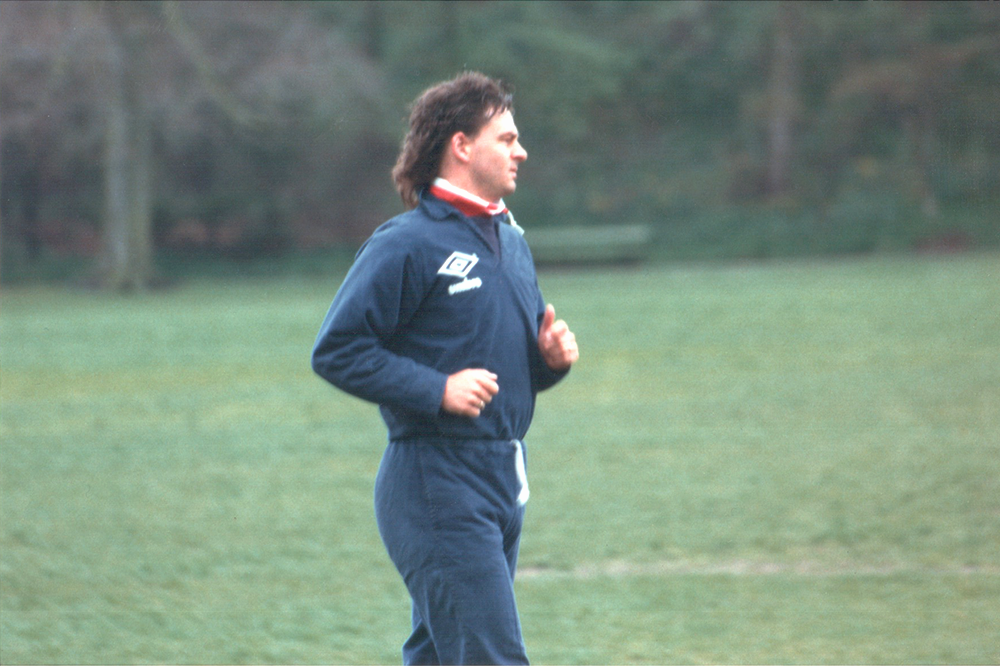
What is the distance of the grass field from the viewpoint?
187 inches

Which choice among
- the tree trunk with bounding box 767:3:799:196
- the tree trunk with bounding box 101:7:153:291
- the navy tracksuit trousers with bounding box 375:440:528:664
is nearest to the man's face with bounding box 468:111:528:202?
the navy tracksuit trousers with bounding box 375:440:528:664

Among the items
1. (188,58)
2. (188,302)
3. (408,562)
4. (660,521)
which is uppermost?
(188,58)

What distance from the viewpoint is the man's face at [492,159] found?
287cm

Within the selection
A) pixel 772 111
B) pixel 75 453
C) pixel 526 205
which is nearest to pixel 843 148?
pixel 772 111

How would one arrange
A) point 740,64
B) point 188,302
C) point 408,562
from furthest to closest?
point 740,64, point 188,302, point 408,562

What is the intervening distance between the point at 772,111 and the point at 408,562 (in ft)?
109

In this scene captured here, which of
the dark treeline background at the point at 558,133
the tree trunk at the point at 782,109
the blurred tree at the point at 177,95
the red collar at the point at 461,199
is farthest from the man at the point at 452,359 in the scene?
the tree trunk at the point at 782,109

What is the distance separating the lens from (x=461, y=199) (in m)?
2.87

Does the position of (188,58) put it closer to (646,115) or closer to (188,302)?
(188,302)

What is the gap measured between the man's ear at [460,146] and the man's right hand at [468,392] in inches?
20.8

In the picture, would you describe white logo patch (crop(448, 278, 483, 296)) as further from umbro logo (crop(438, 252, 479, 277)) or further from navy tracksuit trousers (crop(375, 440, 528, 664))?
navy tracksuit trousers (crop(375, 440, 528, 664))

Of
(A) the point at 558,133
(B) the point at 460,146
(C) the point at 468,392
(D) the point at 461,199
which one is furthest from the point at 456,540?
(A) the point at 558,133

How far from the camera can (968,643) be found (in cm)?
439

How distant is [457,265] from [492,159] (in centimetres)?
28
